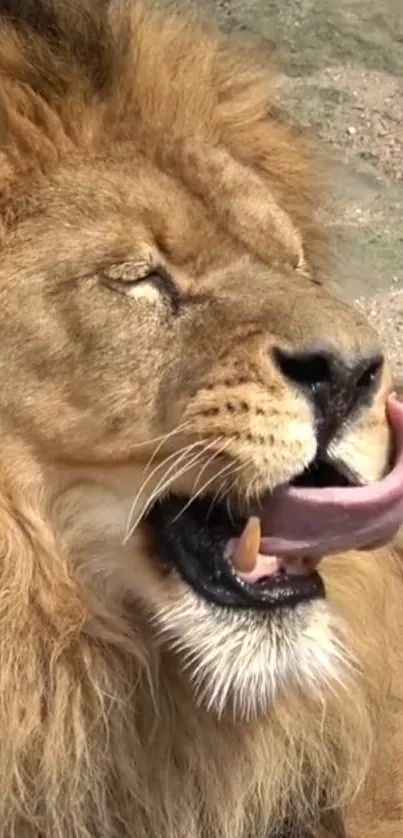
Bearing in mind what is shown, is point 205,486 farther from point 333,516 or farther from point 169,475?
point 333,516

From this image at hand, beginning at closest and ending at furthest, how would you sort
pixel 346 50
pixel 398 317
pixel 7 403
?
pixel 7 403
pixel 398 317
pixel 346 50

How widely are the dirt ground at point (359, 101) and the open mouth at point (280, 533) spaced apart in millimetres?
2149

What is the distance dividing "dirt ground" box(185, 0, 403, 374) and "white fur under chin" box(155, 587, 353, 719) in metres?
2.17

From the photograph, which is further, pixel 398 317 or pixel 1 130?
pixel 398 317

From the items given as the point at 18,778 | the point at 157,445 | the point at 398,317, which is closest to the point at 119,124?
the point at 157,445

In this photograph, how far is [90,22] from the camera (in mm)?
2281

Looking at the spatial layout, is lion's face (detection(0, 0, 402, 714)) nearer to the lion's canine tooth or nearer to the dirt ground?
the lion's canine tooth

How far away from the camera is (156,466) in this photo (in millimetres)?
2047

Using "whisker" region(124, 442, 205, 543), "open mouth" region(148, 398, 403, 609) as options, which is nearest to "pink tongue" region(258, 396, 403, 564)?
"open mouth" region(148, 398, 403, 609)

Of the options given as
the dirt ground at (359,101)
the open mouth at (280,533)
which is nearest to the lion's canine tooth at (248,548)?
the open mouth at (280,533)

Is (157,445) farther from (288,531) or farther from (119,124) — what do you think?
(119,124)

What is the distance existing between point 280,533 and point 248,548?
0.15ft

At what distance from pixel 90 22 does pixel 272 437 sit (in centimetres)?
68

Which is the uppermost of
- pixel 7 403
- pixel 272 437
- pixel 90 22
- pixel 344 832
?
pixel 90 22
